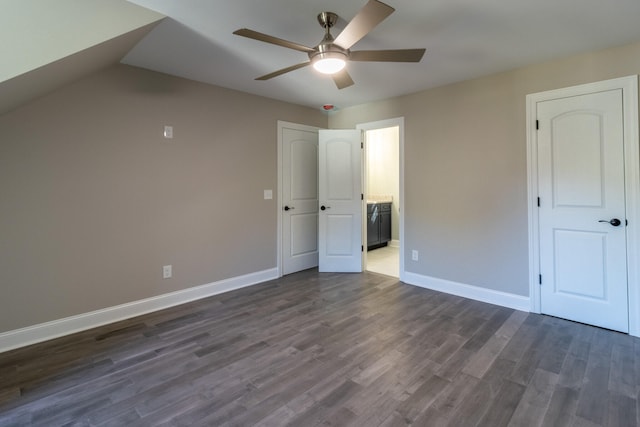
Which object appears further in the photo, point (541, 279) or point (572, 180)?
point (541, 279)

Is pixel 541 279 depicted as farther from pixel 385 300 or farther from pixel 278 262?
pixel 278 262

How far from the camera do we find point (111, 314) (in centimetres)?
292

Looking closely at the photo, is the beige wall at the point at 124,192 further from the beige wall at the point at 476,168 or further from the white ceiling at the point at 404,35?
the beige wall at the point at 476,168

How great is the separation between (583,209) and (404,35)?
224cm

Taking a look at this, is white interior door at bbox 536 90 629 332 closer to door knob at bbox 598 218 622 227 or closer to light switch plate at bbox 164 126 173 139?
door knob at bbox 598 218 622 227

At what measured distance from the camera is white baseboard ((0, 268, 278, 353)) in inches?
98.0

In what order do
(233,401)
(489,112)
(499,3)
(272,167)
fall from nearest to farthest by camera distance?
(233,401) < (499,3) < (489,112) < (272,167)

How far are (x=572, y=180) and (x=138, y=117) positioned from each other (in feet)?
13.7

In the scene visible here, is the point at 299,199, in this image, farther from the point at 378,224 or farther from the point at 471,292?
the point at 471,292

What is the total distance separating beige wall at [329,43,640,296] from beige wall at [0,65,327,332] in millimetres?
2027

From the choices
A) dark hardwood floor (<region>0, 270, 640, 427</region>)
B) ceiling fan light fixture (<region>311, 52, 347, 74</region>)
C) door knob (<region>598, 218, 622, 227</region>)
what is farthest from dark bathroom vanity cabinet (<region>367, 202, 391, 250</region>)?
ceiling fan light fixture (<region>311, 52, 347, 74</region>)

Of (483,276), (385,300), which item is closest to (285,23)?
(385,300)

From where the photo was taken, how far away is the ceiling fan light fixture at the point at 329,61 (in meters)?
2.09

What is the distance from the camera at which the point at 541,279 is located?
10.0 feet
